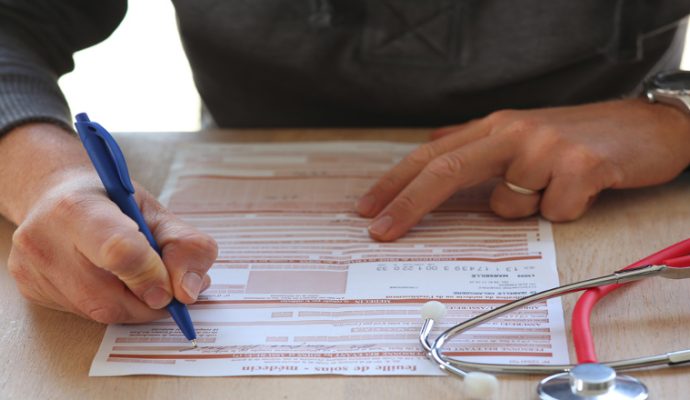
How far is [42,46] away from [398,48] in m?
0.44

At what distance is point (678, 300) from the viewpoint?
0.78 metres

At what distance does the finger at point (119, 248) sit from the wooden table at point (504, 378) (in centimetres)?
7

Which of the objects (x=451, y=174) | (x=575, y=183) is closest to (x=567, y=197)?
(x=575, y=183)

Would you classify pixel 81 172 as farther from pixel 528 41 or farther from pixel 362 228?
pixel 528 41

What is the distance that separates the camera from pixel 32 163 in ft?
3.00

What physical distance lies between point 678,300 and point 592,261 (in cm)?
10

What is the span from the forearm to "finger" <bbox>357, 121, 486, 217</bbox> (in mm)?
306

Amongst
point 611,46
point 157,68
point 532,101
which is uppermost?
point 611,46

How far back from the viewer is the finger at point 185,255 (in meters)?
0.76

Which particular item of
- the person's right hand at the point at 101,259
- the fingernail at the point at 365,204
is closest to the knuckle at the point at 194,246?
the person's right hand at the point at 101,259

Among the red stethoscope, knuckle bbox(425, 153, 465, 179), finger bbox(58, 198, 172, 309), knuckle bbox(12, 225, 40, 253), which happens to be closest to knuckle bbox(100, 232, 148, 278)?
finger bbox(58, 198, 172, 309)

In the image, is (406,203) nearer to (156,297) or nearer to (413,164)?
(413,164)

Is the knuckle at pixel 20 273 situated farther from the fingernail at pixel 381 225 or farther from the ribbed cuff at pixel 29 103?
the fingernail at pixel 381 225

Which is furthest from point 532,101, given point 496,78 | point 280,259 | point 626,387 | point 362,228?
point 626,387
